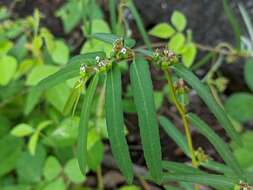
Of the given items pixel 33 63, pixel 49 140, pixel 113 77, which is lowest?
pixel 49 140

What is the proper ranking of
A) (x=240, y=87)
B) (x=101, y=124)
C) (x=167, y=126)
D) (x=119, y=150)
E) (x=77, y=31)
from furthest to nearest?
(x=77, y=31) < (x=240, y=87) < (x=101, y=124) < (x=167, y=126) < (x=119, y=150)

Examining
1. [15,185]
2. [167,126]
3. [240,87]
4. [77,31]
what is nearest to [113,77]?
[167,126]

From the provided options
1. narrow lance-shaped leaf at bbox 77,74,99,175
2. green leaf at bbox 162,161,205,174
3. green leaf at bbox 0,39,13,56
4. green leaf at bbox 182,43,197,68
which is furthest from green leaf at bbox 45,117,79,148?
narrow lance-shaped leaf at bbox 77,74,99,175

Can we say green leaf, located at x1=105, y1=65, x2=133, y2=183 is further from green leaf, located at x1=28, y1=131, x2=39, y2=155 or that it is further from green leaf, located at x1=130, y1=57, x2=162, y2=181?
green leaf, located at x1=28, y1=131, x2=39, y2=155

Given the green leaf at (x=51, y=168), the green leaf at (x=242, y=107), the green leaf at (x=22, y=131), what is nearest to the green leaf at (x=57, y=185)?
the green leaf at (x=51, y=168)

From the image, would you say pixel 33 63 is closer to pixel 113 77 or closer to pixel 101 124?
pixel 101 124

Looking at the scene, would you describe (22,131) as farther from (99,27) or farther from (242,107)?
(242,107)

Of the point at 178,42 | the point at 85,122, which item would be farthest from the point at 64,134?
the point at 85,122

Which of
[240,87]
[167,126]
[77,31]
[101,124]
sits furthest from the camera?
[77,31]
